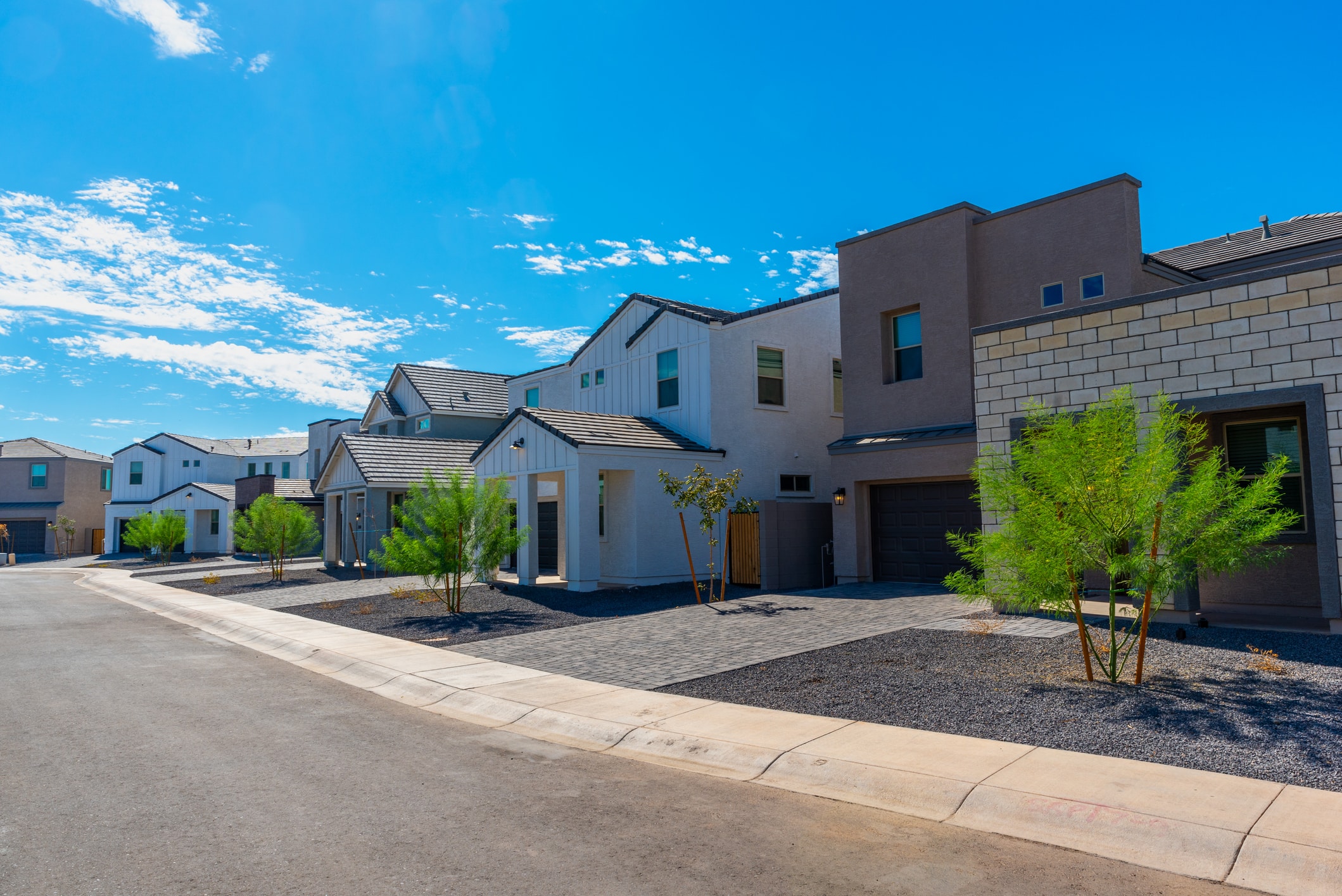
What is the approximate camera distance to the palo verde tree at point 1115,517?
319 inches

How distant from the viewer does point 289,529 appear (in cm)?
2752

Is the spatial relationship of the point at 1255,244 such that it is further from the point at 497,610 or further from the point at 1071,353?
the point at 497,610

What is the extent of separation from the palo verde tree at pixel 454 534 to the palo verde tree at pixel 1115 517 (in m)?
11.6

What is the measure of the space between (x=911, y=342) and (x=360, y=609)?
13.3m

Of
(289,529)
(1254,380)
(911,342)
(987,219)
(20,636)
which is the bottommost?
(20,636)

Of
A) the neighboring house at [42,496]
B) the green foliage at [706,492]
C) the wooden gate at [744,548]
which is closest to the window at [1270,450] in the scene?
the green foliage at [706,492]

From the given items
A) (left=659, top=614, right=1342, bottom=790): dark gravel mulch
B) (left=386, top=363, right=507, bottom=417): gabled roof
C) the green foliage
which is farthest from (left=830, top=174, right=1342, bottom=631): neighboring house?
(left=386, top=363, right=507, bottom=417): gabled roof

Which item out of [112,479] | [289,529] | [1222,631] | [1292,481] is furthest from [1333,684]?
[112,479]

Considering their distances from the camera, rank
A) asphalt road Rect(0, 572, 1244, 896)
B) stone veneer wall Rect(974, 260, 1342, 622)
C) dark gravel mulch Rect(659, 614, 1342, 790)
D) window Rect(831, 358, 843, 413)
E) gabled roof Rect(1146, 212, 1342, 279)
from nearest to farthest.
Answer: asphalt road Rect(0, 572, 1244, 896)
dark gravel mulch Rect(659, 614, 1342, 790)
stone veneer wall Rect(974, 260, 1342, 622)
gabled roof Rect(1146, 212, 1342, 279)
window Rect(831, 358, 843, 413)

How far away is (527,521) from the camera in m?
21.1

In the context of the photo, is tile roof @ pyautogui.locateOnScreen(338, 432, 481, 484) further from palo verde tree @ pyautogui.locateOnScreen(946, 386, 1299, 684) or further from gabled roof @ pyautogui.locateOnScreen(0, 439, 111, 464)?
gabled roof @ pyautogui.locateOnScreen(0, 439, 111, 464)

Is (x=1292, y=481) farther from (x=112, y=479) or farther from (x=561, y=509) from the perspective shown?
(x=112, y=479)

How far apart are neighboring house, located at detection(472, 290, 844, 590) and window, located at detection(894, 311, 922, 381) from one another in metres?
3.82

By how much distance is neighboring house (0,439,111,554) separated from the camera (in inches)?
2354
